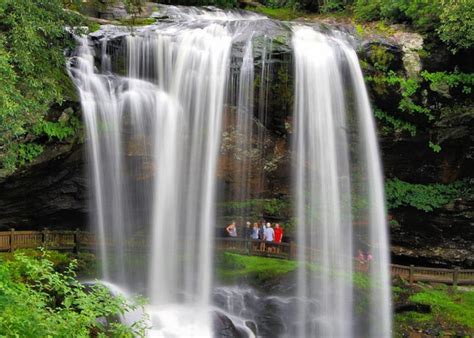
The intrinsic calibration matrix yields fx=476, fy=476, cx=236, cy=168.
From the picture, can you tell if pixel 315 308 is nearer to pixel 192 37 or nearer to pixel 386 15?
pixel 192 37

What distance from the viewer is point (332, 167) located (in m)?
16.3

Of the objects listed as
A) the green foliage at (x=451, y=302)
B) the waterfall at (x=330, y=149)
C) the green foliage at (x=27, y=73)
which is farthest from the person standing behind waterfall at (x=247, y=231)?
the green foliage at (x=27, y=73)

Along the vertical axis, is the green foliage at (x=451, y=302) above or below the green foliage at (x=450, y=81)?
below

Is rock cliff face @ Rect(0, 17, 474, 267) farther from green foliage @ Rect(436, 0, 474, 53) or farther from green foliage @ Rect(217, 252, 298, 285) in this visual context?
green foliage @ Rect(217, 252, 298, 285)

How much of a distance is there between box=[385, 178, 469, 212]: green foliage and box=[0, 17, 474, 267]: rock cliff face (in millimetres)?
252

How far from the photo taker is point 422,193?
1931cm

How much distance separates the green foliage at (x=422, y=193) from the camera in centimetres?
1908

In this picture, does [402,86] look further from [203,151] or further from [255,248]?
[255,248]

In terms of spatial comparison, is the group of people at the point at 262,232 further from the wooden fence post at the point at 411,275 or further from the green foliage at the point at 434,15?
the green foliage at the point at 434,15

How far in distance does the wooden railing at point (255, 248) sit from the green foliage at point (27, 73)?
2.62 meters

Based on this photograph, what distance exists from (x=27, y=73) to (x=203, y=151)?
5730mm

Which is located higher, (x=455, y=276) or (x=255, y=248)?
(x=255, y=248)

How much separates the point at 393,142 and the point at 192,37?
27.5 ft

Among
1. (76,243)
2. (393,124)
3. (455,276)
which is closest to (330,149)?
(393,124)
